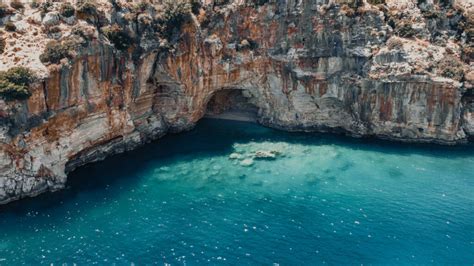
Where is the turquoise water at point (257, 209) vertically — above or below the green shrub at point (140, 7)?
below

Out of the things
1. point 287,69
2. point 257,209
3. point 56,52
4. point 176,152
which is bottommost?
point 257,209

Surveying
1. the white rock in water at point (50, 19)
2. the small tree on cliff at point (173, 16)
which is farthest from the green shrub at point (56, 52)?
the small tree on cliff at point (173, 16)

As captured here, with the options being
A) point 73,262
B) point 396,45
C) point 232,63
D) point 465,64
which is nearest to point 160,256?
point 73,262

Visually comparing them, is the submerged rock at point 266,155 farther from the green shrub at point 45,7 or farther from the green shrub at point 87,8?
the green shrub at point 45,7

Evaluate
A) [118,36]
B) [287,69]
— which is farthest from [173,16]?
[287,69]

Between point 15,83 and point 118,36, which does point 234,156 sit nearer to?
point 118,36

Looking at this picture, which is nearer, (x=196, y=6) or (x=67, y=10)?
(x=67, y=10)
